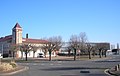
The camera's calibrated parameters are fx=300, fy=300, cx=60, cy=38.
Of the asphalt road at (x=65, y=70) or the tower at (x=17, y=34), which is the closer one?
the asphalt road at (x=65, y=70)

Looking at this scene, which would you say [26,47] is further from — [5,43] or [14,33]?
[5,43]

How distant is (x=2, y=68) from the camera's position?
34.3 m

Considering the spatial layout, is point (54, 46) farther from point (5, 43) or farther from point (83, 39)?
point (5, 43)

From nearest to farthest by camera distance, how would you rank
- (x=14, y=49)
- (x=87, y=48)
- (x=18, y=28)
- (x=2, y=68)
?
(x=2, y=68)
(x=14, y=49)
(x=87, y=48)
(x=18, y=28)

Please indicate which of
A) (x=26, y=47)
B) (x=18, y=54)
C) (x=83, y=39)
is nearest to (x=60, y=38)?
(x=83, y=39)

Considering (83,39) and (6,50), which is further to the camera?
(6,50)

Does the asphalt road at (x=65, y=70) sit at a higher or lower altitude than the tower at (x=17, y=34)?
lower

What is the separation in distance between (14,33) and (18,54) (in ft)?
36.6

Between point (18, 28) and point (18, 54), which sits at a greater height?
point (18, 28)

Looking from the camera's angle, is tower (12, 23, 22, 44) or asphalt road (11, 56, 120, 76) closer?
asphalt road (11, 56, 120, 76)

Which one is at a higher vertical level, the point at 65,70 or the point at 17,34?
the point at 17,34

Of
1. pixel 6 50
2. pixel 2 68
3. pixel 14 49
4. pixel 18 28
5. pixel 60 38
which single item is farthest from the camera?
pixel 6 50

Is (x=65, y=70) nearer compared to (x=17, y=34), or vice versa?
(x=65, y=70)

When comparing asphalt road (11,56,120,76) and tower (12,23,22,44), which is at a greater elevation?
tower (12,23,22,44)
